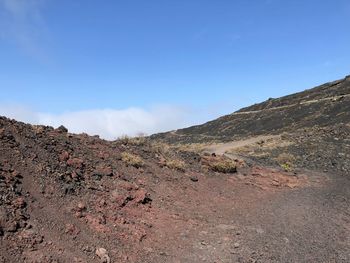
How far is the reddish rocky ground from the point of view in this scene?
309 inches

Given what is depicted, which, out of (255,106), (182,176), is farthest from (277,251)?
(255,106)

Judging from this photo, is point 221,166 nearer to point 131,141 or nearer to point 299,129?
point 131,141

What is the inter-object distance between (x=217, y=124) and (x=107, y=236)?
181 feet

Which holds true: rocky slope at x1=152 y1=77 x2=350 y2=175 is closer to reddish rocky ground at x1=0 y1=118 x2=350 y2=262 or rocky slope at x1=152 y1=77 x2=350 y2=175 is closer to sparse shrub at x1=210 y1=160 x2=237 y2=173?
sparse shrub at x1=210 y1=160 x2=237 y2=173

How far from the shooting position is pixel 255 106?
70.8 m

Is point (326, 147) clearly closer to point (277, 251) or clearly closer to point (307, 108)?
point (277, 251)

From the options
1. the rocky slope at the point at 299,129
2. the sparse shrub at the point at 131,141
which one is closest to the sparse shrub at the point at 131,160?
the sparse shrub at the point at 131,141

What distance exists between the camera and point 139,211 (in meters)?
10.2

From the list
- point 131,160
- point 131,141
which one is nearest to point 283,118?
point 131,141

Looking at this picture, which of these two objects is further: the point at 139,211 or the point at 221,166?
the point at 221,166

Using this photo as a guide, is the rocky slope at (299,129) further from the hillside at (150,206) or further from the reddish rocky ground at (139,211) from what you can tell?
the reddish rocky ground at (139,211)

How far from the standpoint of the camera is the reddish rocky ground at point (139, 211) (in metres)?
7.84

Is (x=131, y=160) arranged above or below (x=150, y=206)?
above

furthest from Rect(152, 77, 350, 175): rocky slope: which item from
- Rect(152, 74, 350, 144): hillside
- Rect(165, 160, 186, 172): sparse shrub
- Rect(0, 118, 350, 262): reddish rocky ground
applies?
Rect(0, 118, 350, 262): reddish rocky ground
